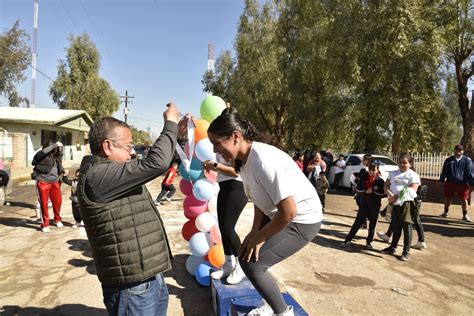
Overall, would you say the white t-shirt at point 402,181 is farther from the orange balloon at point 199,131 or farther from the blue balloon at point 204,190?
the orange balloon at point 199,131

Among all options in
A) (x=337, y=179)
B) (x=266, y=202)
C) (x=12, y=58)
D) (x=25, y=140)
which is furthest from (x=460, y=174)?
(x=12, y=58)

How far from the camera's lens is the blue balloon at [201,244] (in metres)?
3.74

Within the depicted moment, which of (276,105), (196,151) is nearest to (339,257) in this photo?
(196,151)

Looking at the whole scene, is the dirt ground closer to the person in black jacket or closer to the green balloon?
the person in black jacket

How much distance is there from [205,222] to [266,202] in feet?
5.38

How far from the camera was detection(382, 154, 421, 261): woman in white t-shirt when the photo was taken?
5391 mm

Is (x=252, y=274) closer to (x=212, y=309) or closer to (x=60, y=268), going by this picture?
(x=212, y=309)

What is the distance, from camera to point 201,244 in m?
3.74

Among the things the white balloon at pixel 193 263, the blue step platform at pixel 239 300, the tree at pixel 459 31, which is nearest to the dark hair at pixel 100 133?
the blue step platform at pixel 239 300

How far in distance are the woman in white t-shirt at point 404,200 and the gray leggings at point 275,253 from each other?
3751 mm

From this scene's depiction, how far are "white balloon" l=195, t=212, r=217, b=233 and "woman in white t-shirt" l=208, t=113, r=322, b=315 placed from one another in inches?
58.1

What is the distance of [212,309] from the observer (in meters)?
3.54

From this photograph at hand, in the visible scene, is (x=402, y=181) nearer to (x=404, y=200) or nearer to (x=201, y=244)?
(x=404, y=200)

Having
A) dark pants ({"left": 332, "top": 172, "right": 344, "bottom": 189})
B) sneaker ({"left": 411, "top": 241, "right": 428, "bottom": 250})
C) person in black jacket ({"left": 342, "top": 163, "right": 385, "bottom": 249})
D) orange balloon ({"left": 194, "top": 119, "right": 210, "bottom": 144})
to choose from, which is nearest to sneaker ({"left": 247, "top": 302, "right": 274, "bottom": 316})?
orange balloon ({"left": 194, "top": 119, "right": 210, "bottom": 144})
